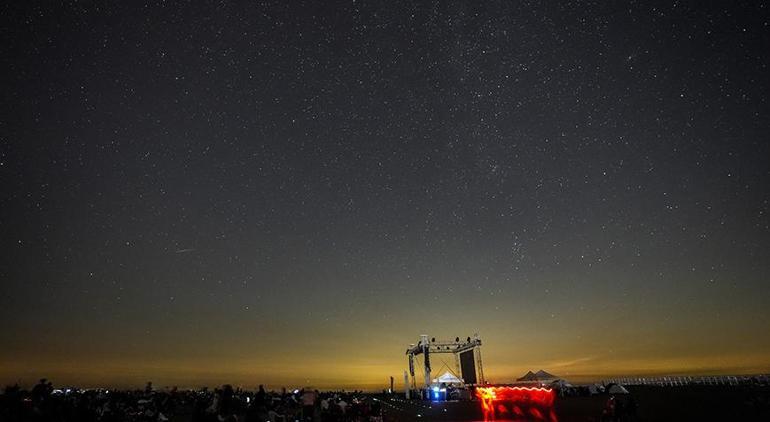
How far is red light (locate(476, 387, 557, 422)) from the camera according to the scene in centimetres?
1781

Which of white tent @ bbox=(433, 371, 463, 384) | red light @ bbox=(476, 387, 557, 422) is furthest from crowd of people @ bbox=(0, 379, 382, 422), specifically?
white tent @ bbox=(433, 371, 463, 384)

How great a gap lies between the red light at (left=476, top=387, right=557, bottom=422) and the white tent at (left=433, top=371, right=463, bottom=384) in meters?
25.3

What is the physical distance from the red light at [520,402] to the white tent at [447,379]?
2526 centimetres

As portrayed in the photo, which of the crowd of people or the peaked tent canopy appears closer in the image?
the crowd of people

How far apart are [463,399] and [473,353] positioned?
4.30 metres

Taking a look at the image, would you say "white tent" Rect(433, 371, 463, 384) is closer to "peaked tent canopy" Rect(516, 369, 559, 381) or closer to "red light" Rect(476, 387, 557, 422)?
"peaked tent canopy" Rect(516, 369, 559, 381)

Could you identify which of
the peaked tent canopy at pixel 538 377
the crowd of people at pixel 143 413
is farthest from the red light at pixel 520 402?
the peaked tent canopy at pixel 538 377

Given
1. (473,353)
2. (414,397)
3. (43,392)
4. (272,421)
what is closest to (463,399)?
(473,353)

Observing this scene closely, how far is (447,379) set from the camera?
47500 mm

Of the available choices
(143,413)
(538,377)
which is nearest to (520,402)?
(143,413)

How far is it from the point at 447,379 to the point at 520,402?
2911 cm

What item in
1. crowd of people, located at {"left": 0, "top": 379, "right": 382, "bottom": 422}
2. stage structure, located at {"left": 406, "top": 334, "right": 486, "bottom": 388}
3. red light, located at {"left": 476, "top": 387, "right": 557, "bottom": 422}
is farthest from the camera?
stage structure, located at {"left": 406, "top": 334, "right": 486, "bottom": 388}

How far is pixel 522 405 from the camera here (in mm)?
19844

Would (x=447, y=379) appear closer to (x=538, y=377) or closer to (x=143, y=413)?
(x=538, y=377)
